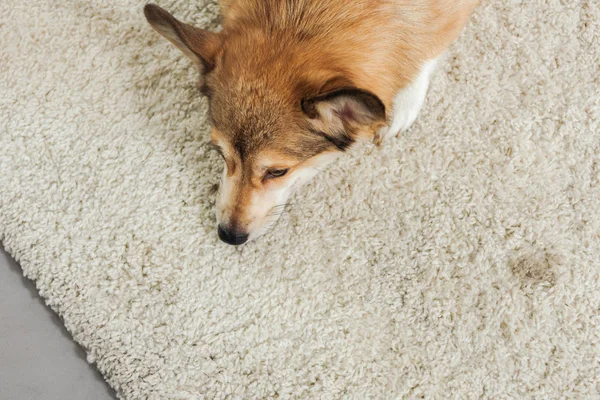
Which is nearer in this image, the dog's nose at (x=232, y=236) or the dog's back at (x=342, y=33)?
the dog's back at (x=342, y=33)

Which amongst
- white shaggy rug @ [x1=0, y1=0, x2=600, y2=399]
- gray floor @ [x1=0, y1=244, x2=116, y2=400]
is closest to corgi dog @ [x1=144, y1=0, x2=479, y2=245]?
white shaggy rug @ [x1=0, y1=0, x2=600, y2=399]

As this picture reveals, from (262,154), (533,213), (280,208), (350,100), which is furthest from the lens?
(533,213)

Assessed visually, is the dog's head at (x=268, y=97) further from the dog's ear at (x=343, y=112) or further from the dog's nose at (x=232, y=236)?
the dog's nose at (x=232, y=236)

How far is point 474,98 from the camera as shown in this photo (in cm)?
193

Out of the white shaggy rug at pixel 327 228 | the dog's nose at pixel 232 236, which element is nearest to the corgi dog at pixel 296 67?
the dog's nose at pixel 232 236

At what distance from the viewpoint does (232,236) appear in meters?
1.70

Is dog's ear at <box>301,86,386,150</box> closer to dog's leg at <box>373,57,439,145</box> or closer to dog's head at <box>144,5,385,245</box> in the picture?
dog's head at <box>144,5,385,245</box>

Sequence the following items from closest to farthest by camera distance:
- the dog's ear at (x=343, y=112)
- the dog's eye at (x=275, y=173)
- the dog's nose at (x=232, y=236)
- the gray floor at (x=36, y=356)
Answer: the dog's ear at (x=343, y=112) → the dog's eye at (x=275, y=173) → the dog's nose at (x=232, y=236) → the gray floor at (x=36, y=356)

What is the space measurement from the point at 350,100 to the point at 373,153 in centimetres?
76

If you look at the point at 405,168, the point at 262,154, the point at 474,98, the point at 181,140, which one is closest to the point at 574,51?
the point at 474,98

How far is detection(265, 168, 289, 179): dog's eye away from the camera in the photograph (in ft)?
4.95

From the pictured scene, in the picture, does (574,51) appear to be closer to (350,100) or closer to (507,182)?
(507,182)

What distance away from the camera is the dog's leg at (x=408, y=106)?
5.82 ft

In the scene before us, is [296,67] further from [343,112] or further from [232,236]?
[232,236]
